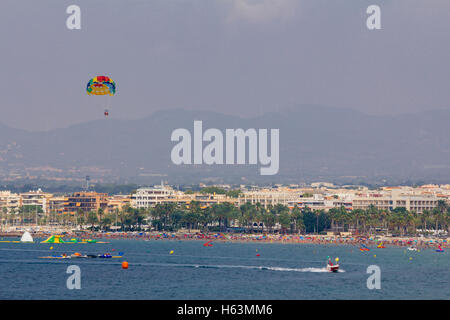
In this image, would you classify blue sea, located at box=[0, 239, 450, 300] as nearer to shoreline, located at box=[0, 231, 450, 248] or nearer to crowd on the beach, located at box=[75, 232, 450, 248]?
crowd on the beach, located at box=[75, 232, 450, 248]

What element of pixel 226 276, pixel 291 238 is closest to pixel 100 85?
pixel 226 276

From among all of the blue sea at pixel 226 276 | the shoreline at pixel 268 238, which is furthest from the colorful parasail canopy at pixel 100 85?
the shoreline at pixel 268 238

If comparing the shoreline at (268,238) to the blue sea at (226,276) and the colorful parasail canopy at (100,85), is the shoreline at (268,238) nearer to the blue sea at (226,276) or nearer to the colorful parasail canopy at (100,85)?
the blue sea at (226,276)
